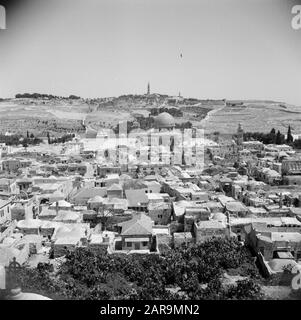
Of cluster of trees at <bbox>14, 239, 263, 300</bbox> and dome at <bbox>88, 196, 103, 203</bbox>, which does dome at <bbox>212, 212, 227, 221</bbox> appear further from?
dome at <bbox>88, 196, 103, 203</bbox>

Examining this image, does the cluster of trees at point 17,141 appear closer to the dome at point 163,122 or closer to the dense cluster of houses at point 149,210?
the dome at point 163,122

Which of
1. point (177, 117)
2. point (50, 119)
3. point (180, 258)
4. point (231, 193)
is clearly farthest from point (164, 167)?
point (50, 119)

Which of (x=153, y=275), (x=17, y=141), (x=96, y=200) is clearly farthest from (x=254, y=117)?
(x=153, y=275)

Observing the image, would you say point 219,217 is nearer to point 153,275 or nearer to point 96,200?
point 153,275

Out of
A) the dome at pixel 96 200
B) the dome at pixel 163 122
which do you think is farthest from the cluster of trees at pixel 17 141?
the dome at pixel 96 200

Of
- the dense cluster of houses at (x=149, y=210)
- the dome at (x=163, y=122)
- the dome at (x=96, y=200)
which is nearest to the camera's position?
the dense cluster of houses at (x=149, y=210)

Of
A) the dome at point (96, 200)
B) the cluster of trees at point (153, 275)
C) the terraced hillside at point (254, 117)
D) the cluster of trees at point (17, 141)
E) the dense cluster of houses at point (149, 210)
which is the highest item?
the terraced hillside at point (254, 117)

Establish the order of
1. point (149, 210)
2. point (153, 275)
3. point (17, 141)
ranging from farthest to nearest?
point (17, 141)
point (149, 210)
point (153, 275)
